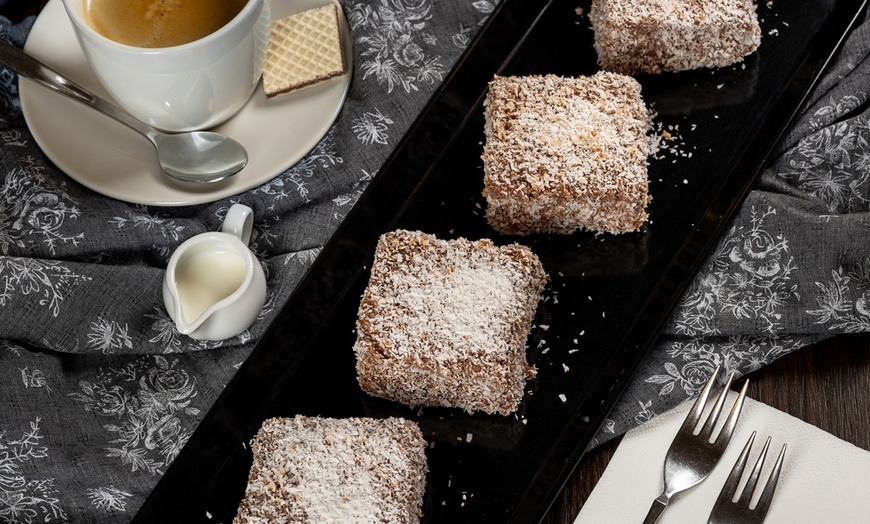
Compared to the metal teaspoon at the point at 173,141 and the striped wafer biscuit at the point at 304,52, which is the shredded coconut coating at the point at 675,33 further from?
the metal teaspoon at the point at 173,141

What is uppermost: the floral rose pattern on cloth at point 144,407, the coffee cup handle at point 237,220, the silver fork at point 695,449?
the coffee cup handle at point 237,220

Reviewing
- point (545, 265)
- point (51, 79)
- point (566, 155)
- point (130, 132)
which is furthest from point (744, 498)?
point (51, 79)

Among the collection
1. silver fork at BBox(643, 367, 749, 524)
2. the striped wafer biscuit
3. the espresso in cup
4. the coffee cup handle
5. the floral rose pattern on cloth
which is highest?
the espresso in cup

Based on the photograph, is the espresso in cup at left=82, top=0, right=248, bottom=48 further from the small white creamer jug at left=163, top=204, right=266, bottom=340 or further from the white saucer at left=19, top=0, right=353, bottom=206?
the small white creamer jug at left=163, top=204, right=266, bottom=340

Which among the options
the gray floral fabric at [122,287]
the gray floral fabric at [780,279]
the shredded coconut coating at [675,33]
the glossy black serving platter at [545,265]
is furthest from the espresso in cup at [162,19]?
the gray floral fabric at [780,279]

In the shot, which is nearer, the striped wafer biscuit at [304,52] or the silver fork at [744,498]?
the silver fork at [744,498]

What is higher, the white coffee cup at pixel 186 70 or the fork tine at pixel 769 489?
the white coffee cup at pixel 186 70

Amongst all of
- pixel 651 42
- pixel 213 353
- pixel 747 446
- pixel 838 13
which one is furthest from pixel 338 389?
pixel 838 13

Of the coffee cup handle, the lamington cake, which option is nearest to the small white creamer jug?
the coffee cup handle
